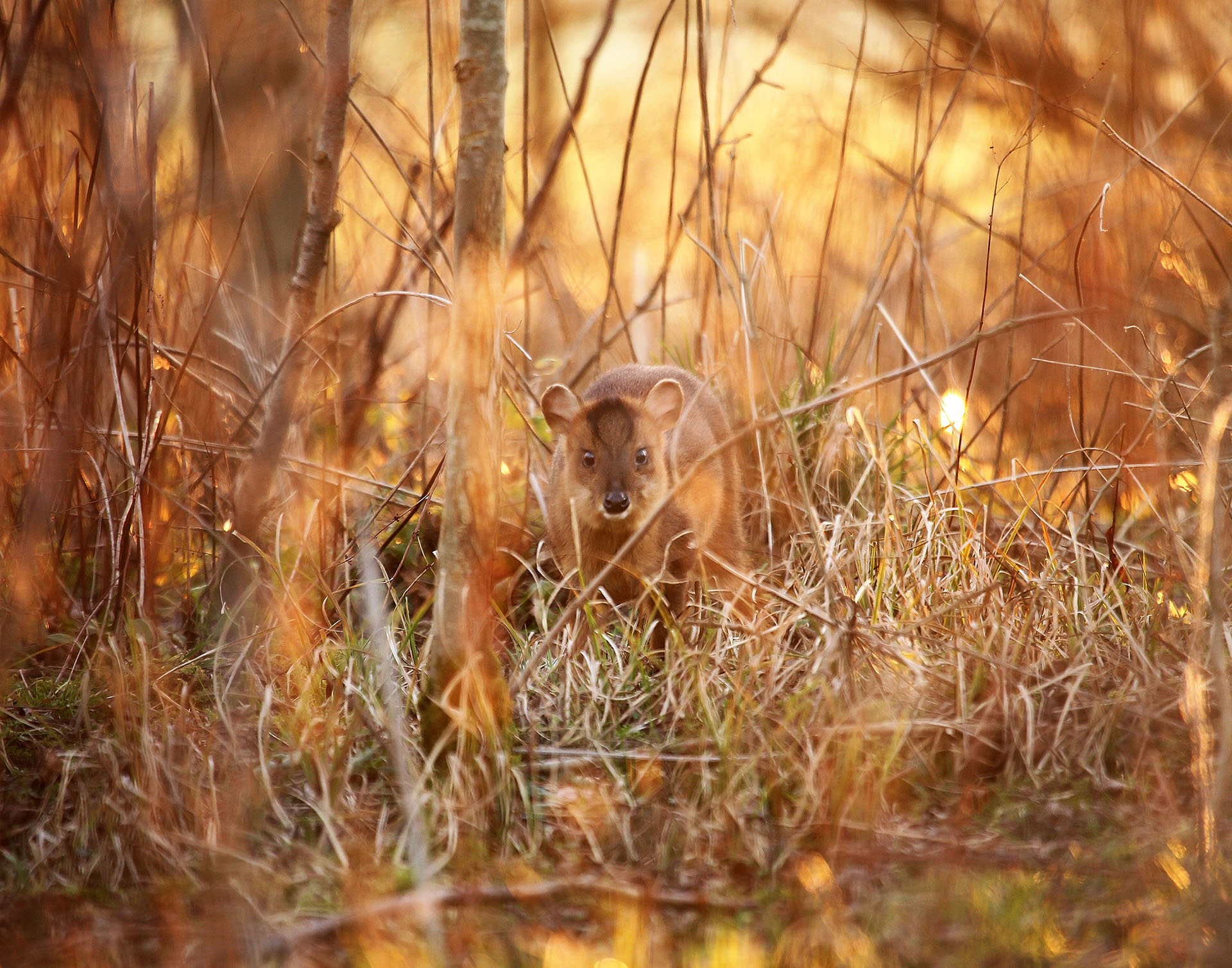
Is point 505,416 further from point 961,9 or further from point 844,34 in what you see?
point 961,9

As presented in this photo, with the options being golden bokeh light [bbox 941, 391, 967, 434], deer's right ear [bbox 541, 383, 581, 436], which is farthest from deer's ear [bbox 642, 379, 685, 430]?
golden bokeh light [bbox 941, 391, 967, 434]

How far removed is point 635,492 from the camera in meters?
4.98

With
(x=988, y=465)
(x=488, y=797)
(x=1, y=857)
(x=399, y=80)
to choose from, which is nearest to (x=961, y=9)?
(x=988, y=465)

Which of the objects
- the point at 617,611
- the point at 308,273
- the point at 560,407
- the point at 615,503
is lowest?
the point at 617,611

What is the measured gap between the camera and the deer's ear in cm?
502

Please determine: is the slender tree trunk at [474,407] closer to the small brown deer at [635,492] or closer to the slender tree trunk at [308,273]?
the slender tree trunk at [308,273]

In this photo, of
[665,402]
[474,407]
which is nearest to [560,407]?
[665,402]

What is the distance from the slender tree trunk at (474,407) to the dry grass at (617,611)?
198mm

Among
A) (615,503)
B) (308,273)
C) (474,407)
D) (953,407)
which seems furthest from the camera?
(953,407)

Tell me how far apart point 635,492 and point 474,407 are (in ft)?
7.56

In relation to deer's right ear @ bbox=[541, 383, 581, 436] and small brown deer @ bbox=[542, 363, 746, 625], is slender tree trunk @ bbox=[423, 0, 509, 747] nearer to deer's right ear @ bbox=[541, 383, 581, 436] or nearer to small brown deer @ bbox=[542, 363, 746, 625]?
small brown deer @ bbox=[542, 363, 746, 625]

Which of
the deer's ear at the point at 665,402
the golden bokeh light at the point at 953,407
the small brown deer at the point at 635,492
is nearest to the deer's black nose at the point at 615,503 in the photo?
the small brown deer at the point at 635,492

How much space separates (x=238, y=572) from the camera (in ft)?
13.0

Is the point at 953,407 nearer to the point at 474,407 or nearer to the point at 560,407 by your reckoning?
the point at 560,407
